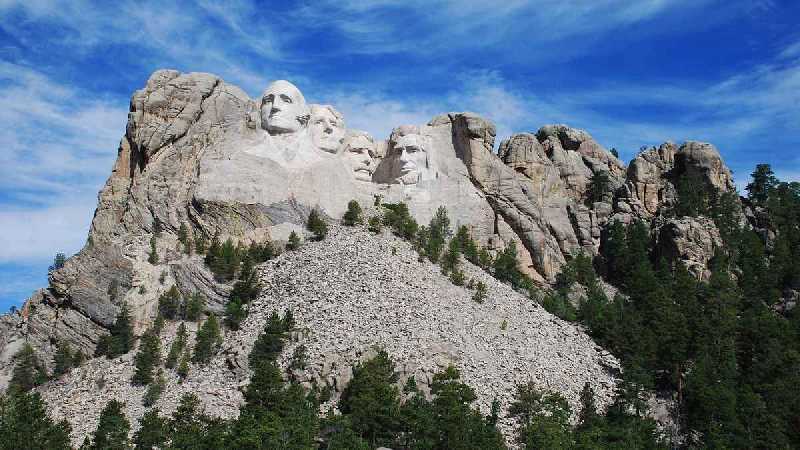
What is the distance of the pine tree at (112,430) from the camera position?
61.6 m

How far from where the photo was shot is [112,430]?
63.2 meters

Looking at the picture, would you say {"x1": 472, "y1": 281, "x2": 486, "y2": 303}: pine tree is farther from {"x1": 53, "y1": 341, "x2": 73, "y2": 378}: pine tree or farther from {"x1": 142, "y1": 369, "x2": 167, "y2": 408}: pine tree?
{"x1": 53, "y1": 341, "x2": 73, "y2": 378}: pine tree

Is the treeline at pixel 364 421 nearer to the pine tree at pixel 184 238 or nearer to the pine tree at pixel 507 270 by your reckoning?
the pine tree at pixel 184 238

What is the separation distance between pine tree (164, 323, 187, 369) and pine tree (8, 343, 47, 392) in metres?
8.29

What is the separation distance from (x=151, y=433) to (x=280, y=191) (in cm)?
2834

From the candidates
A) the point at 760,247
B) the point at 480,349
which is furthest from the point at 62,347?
the point at 760,247

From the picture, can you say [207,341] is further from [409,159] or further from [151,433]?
[409,159]

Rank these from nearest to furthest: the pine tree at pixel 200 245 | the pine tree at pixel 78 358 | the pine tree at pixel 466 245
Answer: the pine tree at pixel 78 358 → the pine tree at pixel 200 245 → the pine tree at pixel 466 245

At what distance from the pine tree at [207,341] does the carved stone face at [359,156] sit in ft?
77.9

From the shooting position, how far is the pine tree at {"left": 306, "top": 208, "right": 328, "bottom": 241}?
84.3 metres

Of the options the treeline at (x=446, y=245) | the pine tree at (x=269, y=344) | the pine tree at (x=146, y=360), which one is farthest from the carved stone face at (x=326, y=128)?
the pine tree at (x=146, y=360)

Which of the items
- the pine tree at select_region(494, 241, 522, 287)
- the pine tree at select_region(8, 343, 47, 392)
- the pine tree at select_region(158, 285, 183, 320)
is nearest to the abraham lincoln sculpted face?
the pine tree at select_region(494, 241, 522, 287)

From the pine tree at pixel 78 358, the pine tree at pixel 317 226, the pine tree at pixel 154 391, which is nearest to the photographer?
the pine tree at pixel 154 391

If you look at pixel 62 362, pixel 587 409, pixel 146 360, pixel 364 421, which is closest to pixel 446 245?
pixel 587 409
